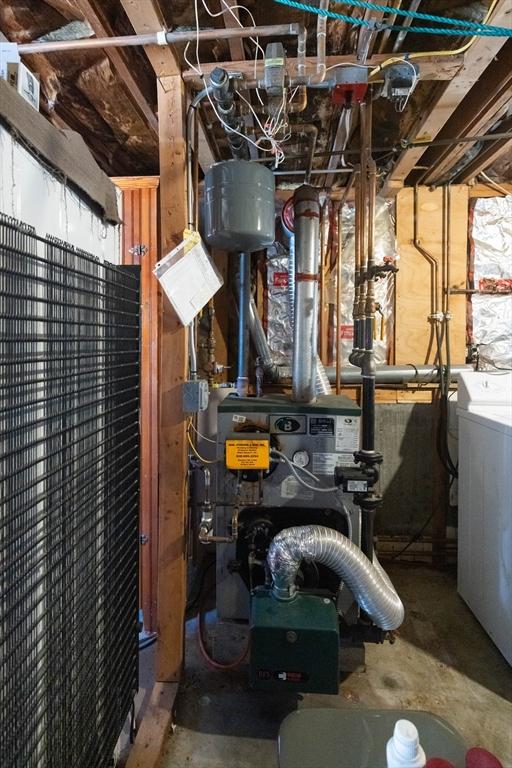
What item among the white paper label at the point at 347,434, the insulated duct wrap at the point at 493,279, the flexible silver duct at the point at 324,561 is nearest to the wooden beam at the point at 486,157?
the insulated duct wrap at the point at 493,279

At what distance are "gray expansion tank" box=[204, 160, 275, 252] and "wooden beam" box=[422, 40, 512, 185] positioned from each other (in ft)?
3.41

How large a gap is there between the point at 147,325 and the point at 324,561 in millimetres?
1391

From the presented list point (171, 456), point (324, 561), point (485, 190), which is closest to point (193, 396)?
point (171, 456)

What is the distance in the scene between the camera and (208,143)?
7.05 feet

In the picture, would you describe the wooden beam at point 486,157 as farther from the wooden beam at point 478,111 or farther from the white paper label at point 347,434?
the white paper label at point 347,434

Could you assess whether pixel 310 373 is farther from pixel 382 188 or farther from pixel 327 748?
pixel 382 188

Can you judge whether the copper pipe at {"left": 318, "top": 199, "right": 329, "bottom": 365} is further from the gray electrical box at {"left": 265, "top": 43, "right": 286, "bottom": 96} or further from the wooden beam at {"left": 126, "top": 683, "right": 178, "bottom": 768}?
the wooden beam at {"left": 126, "top": 683, "right": 178, "bottom": 768}

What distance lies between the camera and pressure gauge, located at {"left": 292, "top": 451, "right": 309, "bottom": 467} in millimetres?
1740

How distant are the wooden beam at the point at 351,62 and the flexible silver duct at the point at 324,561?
1.74m

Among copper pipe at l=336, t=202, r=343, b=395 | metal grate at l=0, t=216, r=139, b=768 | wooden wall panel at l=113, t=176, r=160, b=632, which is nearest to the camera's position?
metal grate at l=0, t=216, r=139, b=768

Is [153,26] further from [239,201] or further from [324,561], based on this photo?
[324,561]

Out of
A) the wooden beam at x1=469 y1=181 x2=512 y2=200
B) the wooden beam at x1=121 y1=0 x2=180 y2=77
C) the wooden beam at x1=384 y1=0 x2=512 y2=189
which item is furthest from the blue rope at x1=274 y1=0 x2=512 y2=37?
the wooden beam at x1=469 y1=181 x2=512 y2=200


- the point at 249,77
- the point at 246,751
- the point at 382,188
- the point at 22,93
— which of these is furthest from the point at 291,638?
the point at 382,188

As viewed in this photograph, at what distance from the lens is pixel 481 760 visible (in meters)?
0.68
